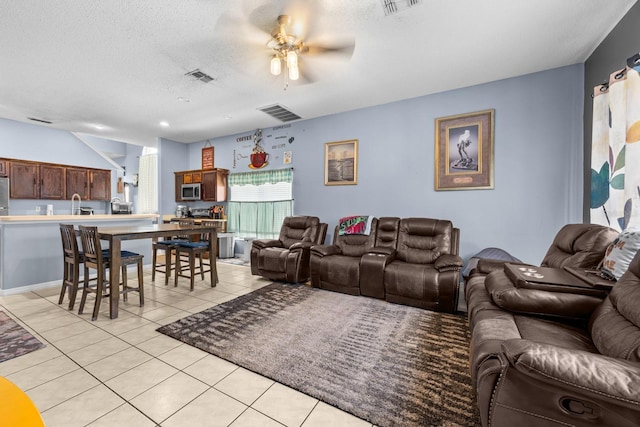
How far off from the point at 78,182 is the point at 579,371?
8776mm

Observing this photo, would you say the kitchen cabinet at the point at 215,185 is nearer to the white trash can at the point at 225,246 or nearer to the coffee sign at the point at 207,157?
the coffee sign at the point at 207,157

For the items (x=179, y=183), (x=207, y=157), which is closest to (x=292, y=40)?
(x=207, y=157)

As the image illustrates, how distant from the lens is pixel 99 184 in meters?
6.98

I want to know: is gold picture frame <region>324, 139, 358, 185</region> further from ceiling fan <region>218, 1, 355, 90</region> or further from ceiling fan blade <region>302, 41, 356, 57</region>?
ceiling fan blade <region>302, 41, 356, 57</region>

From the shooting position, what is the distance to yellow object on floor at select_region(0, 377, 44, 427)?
659 mm

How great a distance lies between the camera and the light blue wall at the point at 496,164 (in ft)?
10.9

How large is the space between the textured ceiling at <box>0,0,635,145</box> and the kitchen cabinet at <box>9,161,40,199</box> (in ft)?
5.31

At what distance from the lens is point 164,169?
662 cm

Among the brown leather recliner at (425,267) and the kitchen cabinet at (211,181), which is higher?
the kitchen cabinet at (211,181)

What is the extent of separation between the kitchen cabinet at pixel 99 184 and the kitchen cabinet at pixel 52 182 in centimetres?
57

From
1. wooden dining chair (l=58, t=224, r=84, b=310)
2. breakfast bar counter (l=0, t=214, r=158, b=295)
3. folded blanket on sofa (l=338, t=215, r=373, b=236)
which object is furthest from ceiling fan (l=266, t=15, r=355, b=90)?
breakfast bar counter (l=0, t=214, r=158, b=295)

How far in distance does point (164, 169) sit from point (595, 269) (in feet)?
24.7

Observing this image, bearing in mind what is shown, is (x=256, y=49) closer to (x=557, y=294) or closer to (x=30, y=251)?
(x=557, y=294)

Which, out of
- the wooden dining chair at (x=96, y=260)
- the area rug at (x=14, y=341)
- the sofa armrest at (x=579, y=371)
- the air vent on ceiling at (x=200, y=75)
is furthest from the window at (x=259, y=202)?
the sofa armrest at (x=579, y=371)
